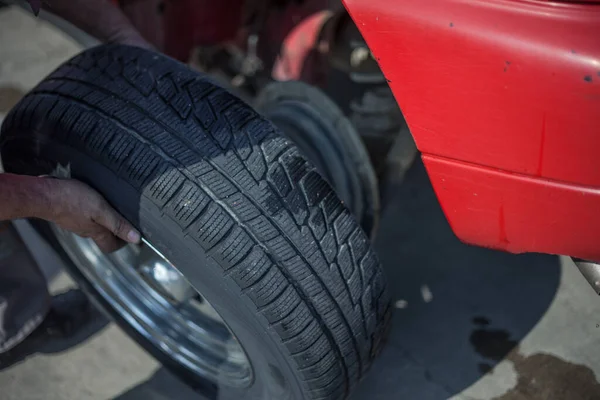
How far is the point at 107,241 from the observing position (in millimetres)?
1502

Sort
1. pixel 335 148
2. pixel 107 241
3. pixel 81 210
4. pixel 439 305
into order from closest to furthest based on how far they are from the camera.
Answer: pixel 81 210 → pixel 107 241 → pixel 335 148 → pixel 439 305

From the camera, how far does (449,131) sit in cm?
122

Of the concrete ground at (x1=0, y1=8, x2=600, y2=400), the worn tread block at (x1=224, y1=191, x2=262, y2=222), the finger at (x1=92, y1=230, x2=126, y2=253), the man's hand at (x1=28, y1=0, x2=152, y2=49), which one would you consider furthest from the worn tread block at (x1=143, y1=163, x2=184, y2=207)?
the concrete ground at (x1=0, y1=8, x2=600, y2=400)

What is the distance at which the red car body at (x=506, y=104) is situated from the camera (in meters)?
1.07

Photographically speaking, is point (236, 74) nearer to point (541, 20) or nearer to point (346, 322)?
point (346, 322)

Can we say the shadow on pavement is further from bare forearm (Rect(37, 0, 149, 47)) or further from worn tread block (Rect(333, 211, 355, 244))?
bare forearm (Rect(37, 0, 149, 47))

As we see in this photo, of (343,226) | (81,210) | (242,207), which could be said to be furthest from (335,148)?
(81,210)

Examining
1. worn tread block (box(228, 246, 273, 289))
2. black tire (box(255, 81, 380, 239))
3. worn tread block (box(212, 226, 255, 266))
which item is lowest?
black tire (box(255, 81, 380, 239))

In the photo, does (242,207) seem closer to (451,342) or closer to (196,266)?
(196,266)

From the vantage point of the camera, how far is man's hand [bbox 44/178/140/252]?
1376 mm

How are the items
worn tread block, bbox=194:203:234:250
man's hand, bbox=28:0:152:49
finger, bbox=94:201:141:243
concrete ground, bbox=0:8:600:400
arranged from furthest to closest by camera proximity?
concrete ground, bbox=0:8:600:400
man's hand, bbox=28:0:152:49
finger, bbox=94:201:141:243
worn tread block, bbox=194:203:234:250

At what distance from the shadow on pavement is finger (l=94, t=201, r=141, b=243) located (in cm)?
68

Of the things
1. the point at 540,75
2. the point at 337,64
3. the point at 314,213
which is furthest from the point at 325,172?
the point at 540,75

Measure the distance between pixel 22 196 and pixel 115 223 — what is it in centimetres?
20
